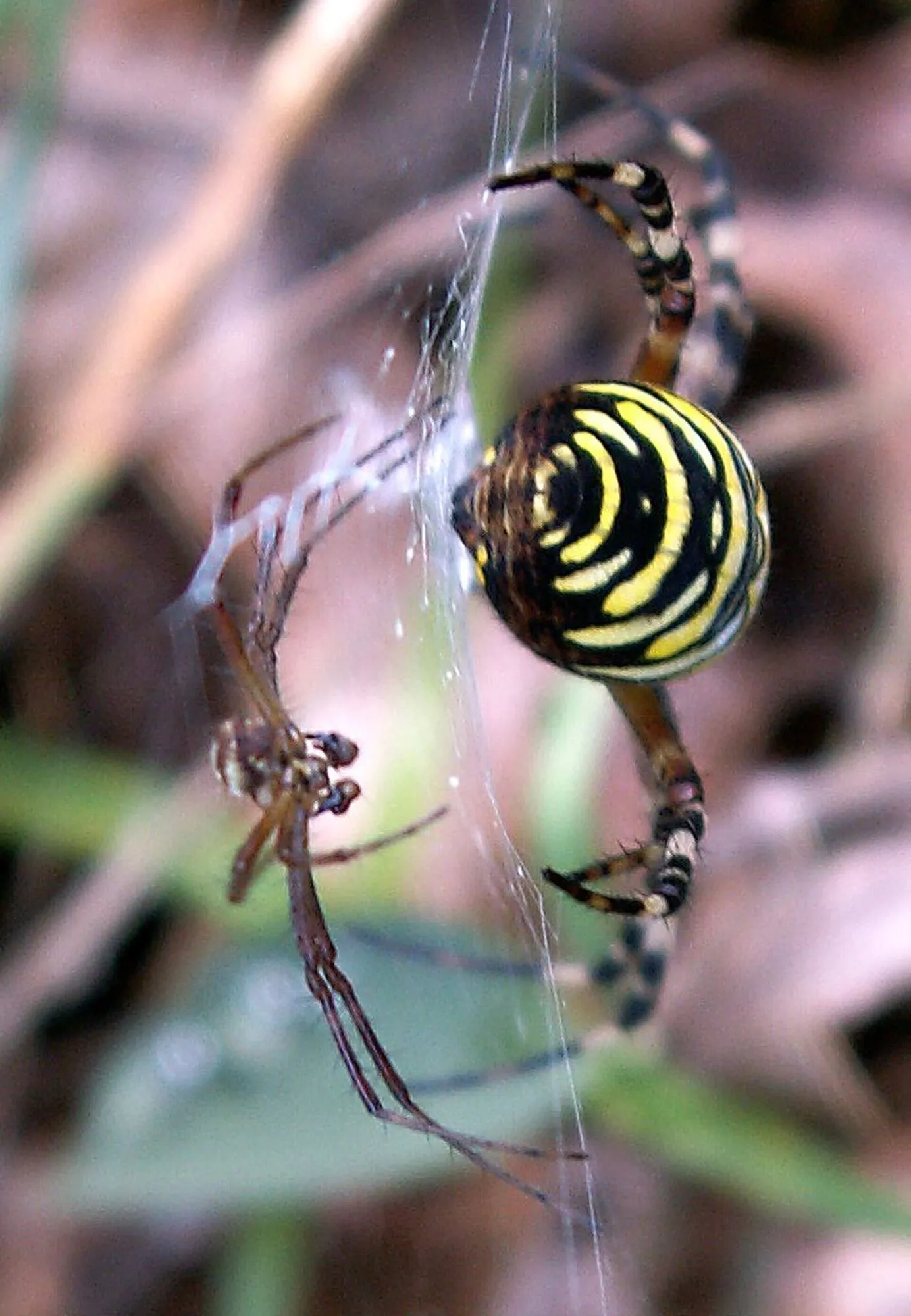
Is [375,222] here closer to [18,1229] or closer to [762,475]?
[762,475]

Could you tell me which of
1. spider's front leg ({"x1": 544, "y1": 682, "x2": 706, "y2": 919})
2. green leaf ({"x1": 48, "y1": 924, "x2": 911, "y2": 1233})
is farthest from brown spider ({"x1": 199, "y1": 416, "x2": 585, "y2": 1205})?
spider's front leg ({"x1": 544, "y1": 682, "x2": 706, "y2": 919})

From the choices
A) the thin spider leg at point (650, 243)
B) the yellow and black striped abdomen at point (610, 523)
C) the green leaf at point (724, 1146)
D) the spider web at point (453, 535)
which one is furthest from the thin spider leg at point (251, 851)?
the thin spider leg at point (650, 243)

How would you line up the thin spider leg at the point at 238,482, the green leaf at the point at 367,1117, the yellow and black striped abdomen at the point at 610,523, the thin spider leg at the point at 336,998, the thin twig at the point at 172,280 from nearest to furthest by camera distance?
1. the yellow and black striped abdomen at the point at 610,523
2. the thin spider leg at the point at 336,998
3. the thin spider leg at the point at 238,482
4. the green leaf at the point at 367,1117
5. the thin twig at the point at 172,280

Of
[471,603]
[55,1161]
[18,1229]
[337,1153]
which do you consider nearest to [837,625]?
[471,603]

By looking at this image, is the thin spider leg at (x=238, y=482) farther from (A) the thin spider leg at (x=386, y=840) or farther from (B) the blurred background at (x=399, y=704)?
(A) the thin spider leg at (x=386, y=840)

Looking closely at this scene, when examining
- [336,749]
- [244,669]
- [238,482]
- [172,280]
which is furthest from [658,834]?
[172,280]

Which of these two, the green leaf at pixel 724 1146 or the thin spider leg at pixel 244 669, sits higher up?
the thin spider leg at pixel 244 669
